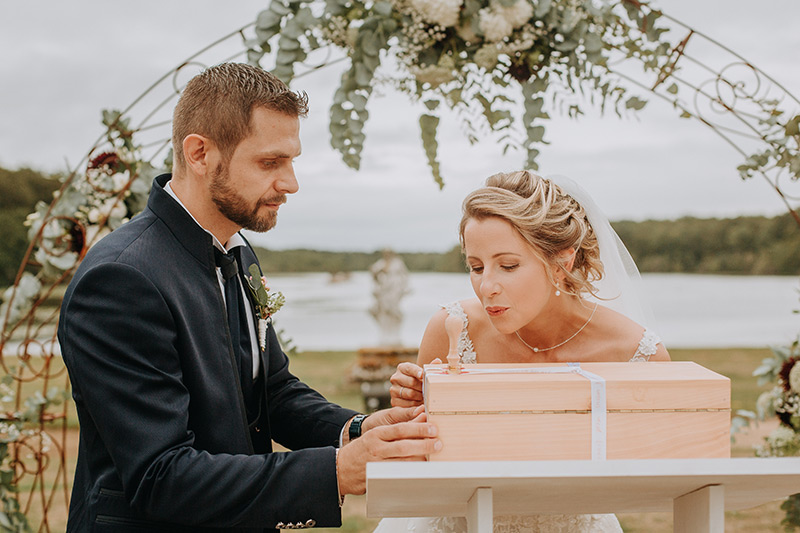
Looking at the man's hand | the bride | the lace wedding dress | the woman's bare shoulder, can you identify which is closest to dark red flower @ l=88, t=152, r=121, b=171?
the bride

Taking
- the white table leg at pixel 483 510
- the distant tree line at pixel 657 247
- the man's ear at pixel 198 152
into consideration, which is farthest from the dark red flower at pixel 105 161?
the distant tree line at pixel 657 247

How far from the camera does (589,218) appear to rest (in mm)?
2932

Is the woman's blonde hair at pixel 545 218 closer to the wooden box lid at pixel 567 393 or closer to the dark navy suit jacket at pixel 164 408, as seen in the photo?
the wooden box lid at pixel 567 393

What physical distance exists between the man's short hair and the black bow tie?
314mm

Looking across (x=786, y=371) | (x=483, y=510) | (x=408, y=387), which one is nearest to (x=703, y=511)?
(x=483, y=510)

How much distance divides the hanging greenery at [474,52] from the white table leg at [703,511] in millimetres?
1754

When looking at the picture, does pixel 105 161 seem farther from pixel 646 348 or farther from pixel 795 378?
pixel 795 378

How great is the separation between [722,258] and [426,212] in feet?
21.2

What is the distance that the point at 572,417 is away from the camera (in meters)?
1.71

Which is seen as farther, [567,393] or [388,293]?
[388,293]

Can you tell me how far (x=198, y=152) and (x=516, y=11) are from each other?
1595mm

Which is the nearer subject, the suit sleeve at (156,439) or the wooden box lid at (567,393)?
the wooden box lid at (567,393)

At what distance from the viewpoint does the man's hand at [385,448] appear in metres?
1.69

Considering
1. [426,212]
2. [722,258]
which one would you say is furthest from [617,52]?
[722,258]
